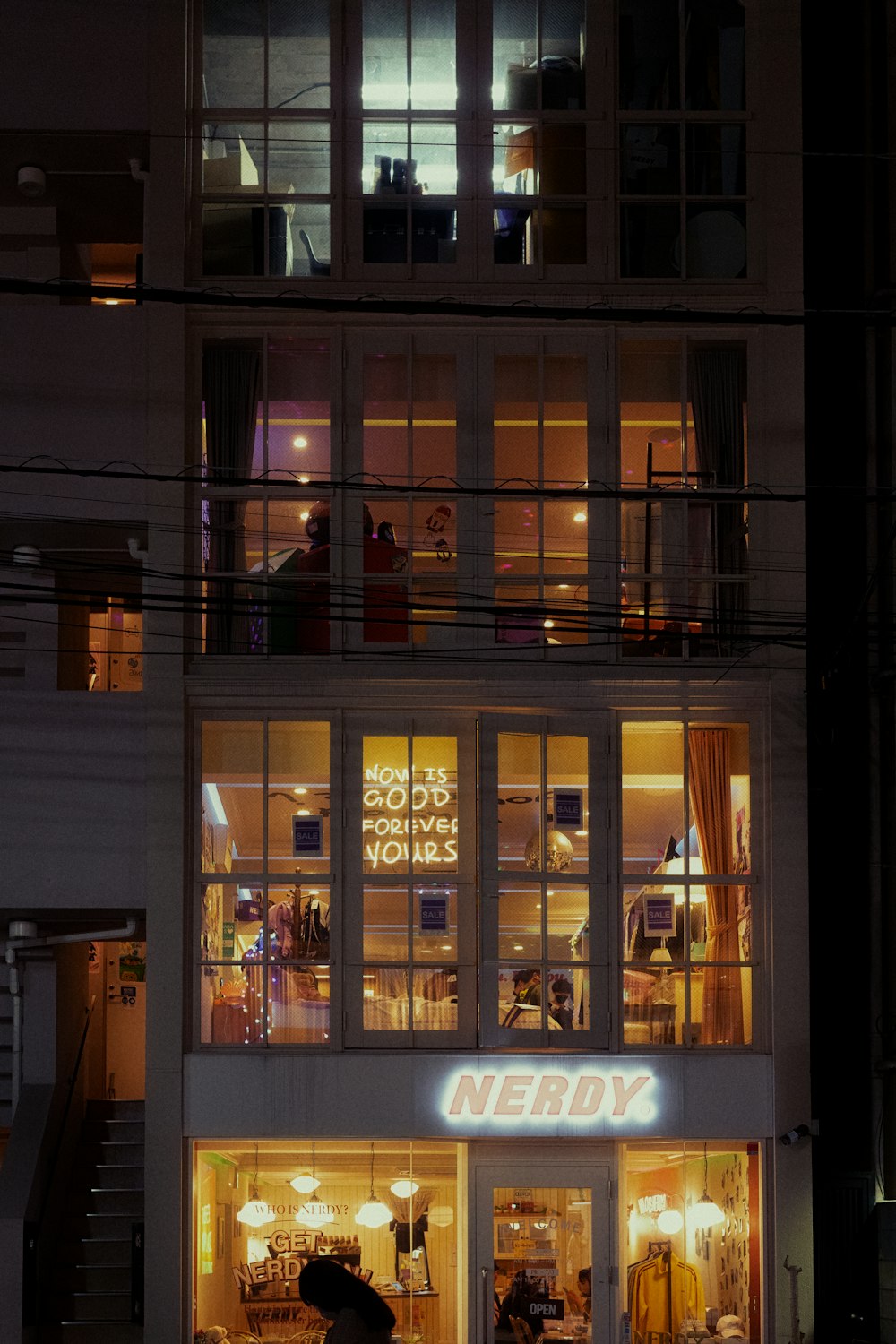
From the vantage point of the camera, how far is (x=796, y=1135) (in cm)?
1216

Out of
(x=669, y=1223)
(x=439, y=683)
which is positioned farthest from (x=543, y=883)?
(x=669, y=1223)

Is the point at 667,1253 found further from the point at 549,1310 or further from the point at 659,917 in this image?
the point at 659,917

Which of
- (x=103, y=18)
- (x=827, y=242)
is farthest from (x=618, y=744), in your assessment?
(x=103, y=18)

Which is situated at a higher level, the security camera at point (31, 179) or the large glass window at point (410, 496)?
the security camera at point (31, 179)

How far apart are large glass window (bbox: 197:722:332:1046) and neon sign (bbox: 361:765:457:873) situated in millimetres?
387

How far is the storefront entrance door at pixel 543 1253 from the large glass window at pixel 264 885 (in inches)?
79.8

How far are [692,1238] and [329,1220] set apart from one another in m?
3.03

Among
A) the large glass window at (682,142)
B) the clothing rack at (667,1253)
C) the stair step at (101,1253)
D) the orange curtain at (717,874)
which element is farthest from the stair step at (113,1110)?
the large glass window at (682,142)

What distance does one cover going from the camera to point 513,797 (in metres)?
12.7

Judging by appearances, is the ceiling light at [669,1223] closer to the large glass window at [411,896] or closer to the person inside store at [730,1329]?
the person inside store at [730,1329]

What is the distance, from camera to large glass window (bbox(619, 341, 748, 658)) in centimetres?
1295

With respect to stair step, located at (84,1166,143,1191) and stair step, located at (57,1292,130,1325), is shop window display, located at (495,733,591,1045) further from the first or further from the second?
stair step, located at (57,1292,130,1325)

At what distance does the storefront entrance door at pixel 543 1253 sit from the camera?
40.2 feet

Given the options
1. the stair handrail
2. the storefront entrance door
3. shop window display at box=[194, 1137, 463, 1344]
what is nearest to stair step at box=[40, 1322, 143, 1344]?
the stair handrail
